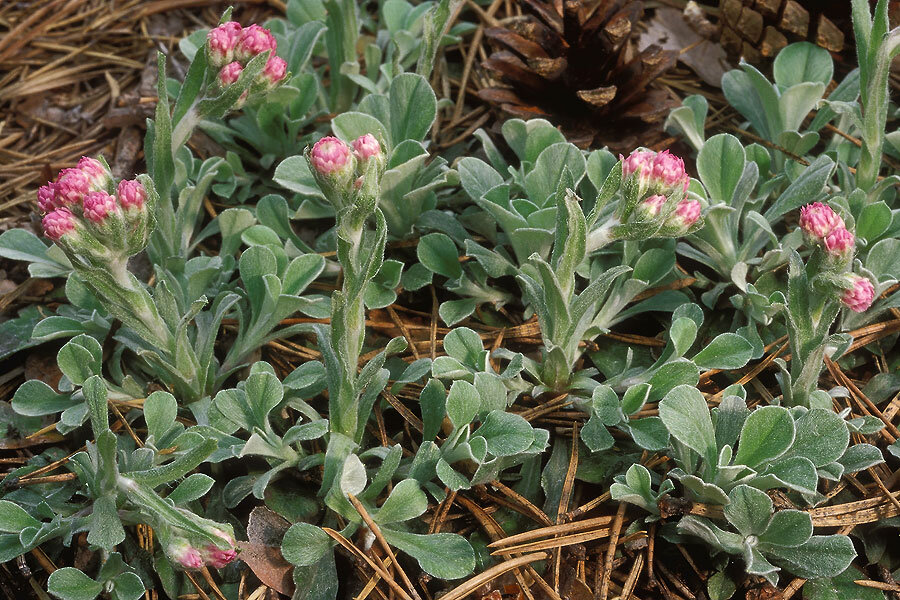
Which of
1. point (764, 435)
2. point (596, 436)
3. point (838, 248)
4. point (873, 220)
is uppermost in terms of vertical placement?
point (838, 248)

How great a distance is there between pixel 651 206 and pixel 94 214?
93 centimetres

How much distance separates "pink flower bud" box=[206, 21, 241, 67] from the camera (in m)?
1.58

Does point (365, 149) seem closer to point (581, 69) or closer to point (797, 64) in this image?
point (581, 69)

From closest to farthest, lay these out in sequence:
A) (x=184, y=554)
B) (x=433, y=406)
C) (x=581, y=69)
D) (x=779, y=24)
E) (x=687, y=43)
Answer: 1. (x=184, y=554)
2. (x=433, y=406)
3. (x=581, y=69)
4. (x=779, y=24)
5. (x=687, y=43)

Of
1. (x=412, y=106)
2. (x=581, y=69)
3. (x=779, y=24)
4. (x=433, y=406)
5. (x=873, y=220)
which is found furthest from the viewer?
(x=779, y=24)

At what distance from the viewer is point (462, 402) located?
141 centimetres

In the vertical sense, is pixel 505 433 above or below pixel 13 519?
above

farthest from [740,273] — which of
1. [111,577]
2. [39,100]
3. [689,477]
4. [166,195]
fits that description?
[39,100]

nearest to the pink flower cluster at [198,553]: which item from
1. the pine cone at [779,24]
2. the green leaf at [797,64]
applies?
the green leaf at [797,64]

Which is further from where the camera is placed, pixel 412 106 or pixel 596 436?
pixel 412 106

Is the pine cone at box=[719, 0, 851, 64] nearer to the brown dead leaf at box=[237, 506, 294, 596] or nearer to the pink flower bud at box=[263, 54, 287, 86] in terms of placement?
the pink flower bud at box=[263, 54, 287, 86]

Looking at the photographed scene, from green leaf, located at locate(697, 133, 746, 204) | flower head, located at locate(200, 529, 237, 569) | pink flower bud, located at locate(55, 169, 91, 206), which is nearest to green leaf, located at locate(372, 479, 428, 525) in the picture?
flower head, located at locate(200, 529, 237, 569)

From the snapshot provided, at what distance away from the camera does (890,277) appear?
162 centimetres

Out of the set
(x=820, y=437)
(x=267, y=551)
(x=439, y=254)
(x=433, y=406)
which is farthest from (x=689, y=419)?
(x=267, y=551)
